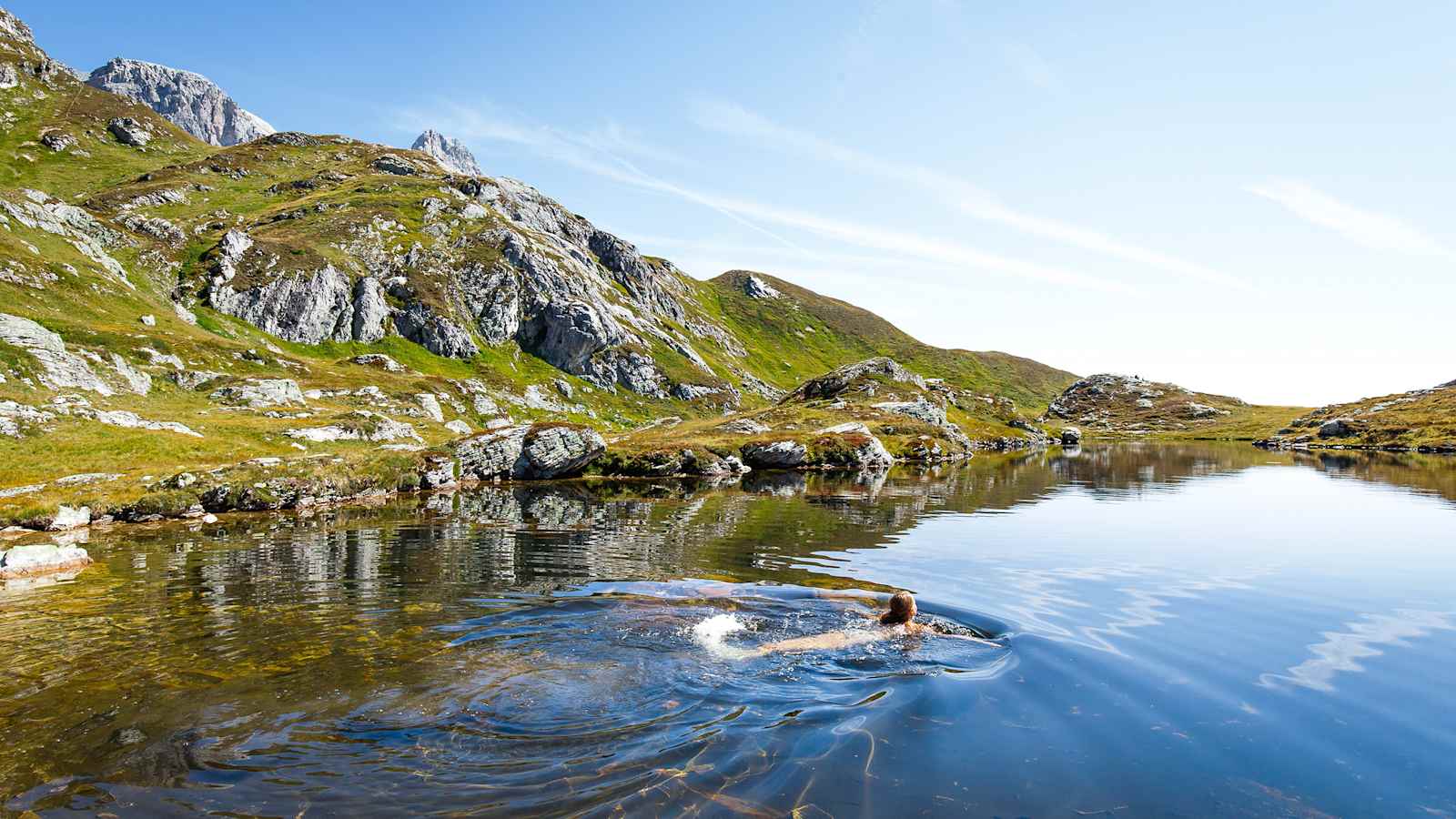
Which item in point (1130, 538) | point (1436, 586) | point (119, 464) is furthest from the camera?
point (119, 464)

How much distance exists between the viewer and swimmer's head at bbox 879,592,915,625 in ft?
66.0

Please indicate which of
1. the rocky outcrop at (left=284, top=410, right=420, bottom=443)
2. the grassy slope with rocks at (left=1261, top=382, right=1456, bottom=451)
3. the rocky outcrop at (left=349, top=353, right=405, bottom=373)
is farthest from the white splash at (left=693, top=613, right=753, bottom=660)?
the grassy slope with rocks at (left=1261, top=382, right=1456, bottom=451)

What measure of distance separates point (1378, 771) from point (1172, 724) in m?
3.02

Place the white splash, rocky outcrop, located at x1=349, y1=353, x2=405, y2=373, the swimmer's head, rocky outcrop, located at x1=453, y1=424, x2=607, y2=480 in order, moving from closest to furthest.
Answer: the white splash < the swimmer's head < rocky outcrop, located at x1=453, y1=424, x2=607, y2=480 < rocky outcrop, located at x1=349, y1=353, x2=405, y2=373

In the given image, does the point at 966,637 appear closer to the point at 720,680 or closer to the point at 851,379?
the point at 720,680

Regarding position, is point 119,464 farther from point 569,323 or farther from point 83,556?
point 569,323

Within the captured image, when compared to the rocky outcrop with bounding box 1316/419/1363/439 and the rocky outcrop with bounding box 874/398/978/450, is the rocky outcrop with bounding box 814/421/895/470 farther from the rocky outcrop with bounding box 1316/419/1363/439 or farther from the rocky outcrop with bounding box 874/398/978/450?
the rocky outcrop with bounding box 1316/419/1363/439

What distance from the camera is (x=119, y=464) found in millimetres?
47031

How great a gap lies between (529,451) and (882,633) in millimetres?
57546

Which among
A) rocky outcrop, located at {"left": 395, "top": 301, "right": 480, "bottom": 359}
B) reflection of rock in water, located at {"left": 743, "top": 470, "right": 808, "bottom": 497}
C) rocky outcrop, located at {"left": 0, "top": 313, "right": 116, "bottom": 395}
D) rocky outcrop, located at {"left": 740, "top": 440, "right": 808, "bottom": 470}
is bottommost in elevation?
reflection of rock in water, located at {"left": 743, "top": 470, "right": 808, "bottom": 497}

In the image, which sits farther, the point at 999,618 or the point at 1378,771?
the point at 999,618

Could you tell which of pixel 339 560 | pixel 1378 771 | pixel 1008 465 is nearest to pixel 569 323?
pixel 1008 465

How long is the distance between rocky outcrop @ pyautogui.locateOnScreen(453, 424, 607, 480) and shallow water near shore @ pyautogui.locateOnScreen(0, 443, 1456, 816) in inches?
1272

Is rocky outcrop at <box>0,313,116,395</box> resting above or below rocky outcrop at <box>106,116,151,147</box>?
below
